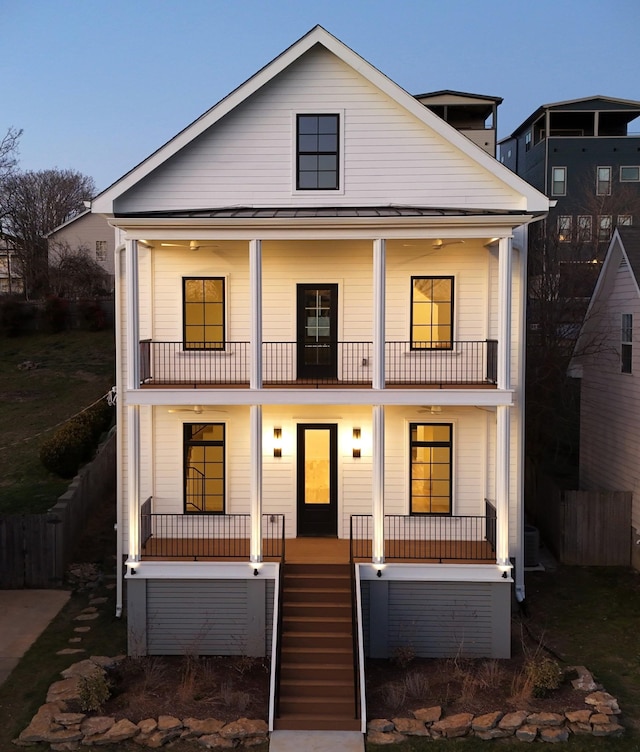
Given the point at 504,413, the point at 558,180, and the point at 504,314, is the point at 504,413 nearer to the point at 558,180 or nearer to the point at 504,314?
the point at 504,314

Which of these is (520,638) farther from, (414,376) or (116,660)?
(116,660)

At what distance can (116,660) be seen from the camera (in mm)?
→ 12312

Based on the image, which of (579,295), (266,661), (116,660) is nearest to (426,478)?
(266,661)

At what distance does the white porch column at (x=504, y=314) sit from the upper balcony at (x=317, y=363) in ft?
3.88

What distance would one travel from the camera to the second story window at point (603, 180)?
4084cm

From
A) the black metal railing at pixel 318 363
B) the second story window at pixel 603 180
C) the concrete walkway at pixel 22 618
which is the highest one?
the second story window at pixel 603 180

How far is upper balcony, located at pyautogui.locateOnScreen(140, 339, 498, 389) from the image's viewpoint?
14.6 metres

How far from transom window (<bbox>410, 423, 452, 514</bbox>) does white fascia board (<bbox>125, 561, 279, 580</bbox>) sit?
11.4 feet

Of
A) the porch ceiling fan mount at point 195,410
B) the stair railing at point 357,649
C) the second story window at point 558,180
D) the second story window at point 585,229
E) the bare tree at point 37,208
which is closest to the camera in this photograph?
the stair railing at point 357,649

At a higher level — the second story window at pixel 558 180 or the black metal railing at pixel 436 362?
the second story window at pixel 558 180

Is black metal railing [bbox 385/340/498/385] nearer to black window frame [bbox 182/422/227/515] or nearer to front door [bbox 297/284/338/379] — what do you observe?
front door [bbox 297/284/338/379]

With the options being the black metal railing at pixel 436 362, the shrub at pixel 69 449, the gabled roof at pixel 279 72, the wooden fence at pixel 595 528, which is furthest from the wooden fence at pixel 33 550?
the wooden fence at pixel 595 528

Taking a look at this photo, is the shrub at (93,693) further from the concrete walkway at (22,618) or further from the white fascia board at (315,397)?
the white fascia board at (315,397)

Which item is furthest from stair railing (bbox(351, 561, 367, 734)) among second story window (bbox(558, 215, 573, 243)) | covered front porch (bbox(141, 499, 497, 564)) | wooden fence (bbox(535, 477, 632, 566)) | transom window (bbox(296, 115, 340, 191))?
second story window (bbox(558, 215, 573, 243))
